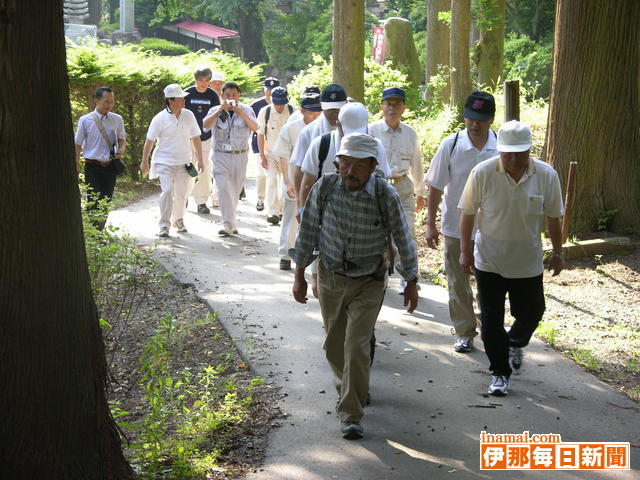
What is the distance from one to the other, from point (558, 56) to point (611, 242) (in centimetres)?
242

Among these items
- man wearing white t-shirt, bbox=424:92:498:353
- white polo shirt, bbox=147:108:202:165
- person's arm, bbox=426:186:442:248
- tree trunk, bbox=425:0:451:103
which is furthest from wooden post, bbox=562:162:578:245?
tree trunk, bbox=425:0:451:103

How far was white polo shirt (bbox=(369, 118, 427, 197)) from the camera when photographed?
952cm

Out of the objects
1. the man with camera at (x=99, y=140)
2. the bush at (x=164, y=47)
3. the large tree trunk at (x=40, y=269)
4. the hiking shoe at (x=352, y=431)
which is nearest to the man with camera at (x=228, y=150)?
the man with camera at (x=99, y=140)

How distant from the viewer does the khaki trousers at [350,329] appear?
6004mm

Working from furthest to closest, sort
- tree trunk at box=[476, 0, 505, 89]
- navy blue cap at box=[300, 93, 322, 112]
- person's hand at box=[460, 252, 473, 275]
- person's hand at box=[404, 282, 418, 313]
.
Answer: tree trunk at box=[476, 0, 505, 89] < navy blue cap at box=[300, 93, 322, 112] < person's hand at box=[460, 252, 473, 275] < person's hand at box=[404, 282, 418, 313]

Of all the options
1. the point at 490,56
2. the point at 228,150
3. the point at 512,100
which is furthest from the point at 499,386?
the point at 490,56

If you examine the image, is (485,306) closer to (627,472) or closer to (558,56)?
(627,472)

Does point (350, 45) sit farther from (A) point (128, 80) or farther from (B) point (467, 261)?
(B) point (467, 261)

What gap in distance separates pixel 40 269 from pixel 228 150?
29.7 feet

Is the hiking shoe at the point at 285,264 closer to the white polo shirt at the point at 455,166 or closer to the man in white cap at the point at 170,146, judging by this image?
the man in white cap at the point at 170,146

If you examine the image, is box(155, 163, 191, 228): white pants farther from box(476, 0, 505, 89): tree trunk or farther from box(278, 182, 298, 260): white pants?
box(476, 0, 505, 89): tree trunk

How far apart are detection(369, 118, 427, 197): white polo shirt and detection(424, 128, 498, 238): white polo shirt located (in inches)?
67.4

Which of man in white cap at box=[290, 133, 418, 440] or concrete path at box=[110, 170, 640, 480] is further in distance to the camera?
man in white cap at box=[290, 133, 418, 440]

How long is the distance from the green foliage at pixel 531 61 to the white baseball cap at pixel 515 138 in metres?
24.4
